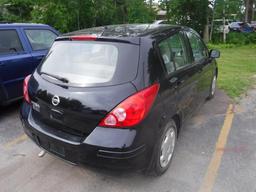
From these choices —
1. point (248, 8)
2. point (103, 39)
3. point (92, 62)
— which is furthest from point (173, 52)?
point (248, 8)

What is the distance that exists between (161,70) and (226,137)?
6.03ft

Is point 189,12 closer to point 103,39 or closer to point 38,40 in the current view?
point 38,40

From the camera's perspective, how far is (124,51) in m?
2.58

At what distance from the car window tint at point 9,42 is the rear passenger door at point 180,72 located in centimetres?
279

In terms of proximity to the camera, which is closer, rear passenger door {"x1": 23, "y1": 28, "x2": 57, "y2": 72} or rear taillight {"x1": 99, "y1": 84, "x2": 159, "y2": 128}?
rear taillight {"x1": 99, "y1": 84, "x2": 159, "y2": 128}

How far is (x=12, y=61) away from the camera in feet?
14.4

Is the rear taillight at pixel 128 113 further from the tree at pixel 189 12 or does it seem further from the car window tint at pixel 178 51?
the tree at pixel 189 12

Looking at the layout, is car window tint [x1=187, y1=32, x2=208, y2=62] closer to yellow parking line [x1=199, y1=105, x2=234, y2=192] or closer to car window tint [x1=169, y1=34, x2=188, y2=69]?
car window tint [x1=169, y1=34, x2=188, y2=69]

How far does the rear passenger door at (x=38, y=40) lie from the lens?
191 inches

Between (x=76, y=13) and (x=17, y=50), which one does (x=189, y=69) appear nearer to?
(x=17, y=50)

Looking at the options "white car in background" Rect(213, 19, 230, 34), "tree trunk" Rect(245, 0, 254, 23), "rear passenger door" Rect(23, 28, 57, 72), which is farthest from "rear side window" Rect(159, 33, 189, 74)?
"tree trunk" Rect(245, 0, 254, 23)

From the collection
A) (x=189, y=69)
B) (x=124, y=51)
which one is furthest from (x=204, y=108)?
(x=124, y=51)

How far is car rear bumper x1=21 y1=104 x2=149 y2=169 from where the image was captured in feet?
7.69

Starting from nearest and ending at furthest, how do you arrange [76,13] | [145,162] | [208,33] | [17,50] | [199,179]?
[145,162] < [199,179] < [17,50] < [76,13] < [208,33]
